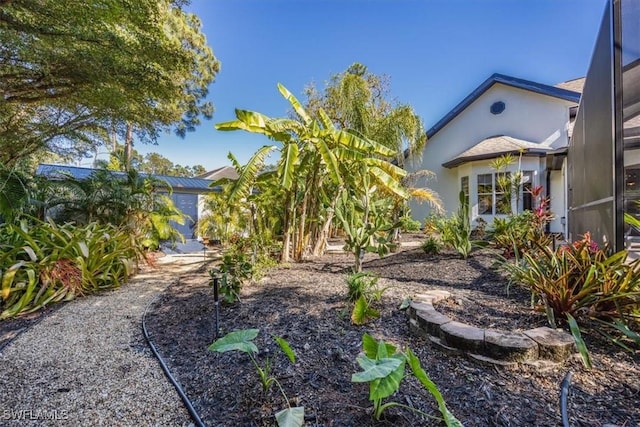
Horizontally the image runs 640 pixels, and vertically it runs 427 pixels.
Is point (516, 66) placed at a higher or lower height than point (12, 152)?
higher

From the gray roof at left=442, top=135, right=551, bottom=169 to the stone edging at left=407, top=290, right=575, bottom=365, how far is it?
9730 millimetres

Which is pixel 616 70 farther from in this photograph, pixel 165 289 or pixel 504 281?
→ pixel 165 289

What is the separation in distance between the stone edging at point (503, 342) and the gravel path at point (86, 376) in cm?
190

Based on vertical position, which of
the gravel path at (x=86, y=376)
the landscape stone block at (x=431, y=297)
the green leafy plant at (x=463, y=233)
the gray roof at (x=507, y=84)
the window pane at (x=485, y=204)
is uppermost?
the gray roof at (x=507, y=84)

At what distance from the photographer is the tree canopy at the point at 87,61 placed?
6.41 m

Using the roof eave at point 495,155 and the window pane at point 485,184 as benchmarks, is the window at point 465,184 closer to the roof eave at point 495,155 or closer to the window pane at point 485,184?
the window pane at point 485,184

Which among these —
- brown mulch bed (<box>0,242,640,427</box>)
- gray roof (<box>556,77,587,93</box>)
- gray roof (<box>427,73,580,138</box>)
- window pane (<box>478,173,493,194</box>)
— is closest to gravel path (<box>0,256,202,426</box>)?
brown mulch bed (<box>0,242,640,427</box>)

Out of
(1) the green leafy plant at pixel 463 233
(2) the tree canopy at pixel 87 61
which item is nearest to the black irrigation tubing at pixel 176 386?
(1) the green leafy plant at pixel 463 233

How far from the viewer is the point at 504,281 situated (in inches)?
159

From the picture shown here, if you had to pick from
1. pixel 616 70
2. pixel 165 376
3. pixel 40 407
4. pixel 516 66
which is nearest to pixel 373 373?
pixel 165 376

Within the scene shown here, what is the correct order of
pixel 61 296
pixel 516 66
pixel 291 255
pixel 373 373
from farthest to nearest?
pixel 516 66 < pixel 291 255 < pixel 61 296 < pixel 373 373

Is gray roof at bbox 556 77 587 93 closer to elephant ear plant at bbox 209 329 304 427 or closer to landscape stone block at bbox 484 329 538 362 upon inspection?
landscape stone block at bbox 484 329 538 362

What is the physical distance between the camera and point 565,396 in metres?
1.71

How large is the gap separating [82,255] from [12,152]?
9.09 metres
